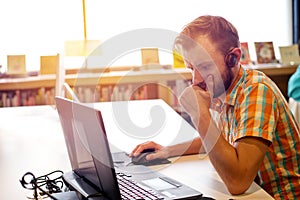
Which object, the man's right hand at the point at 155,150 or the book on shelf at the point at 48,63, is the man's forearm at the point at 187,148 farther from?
the book on shelf at the point at 48,63

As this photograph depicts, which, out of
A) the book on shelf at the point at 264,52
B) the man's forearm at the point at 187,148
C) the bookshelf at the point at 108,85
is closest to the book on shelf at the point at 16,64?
the bookshelf at the point at 108,85

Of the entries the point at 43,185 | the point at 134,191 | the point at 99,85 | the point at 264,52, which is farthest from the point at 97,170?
the point at 264,52

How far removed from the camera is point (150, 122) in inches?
95.6

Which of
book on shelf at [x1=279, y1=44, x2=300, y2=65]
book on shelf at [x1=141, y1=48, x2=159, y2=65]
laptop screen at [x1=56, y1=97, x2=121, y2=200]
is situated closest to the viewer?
laptop screen at [x1=56, y1=97, x2=121, y2=200]

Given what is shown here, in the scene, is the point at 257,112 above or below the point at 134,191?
above

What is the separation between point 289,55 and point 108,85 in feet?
5.63

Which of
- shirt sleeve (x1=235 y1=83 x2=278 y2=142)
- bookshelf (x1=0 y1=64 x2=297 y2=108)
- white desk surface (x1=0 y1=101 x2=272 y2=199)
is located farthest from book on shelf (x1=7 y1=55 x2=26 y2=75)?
shirt sleeve (x1=235 y1=83 x2=278 y2=142)

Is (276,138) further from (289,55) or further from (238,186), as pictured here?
(289,55)

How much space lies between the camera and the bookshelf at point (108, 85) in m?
4.29

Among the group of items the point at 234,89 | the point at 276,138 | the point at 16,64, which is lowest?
the point at 276,138

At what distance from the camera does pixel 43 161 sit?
6.36 feet

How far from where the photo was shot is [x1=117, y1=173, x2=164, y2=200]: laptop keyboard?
4.40 feet

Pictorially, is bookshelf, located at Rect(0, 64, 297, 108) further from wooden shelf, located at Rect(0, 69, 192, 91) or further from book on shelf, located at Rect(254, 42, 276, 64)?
book on shelf, located at Rect(254, 42, 276, 64)

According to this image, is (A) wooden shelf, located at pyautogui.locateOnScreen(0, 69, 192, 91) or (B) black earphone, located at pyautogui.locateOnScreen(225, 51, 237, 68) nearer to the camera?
(B) black earphone, located at pyautogui.locateOnScreen(225, 51, 237, 68)
